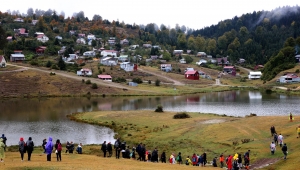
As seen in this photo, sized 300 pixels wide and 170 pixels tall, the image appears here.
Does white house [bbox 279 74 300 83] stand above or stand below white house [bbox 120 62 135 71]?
below

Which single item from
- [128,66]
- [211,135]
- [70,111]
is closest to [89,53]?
[128,66]

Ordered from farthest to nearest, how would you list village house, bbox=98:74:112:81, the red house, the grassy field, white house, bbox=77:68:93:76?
the red house < white house, bbox=77:68:93:76 < village house, bbox=98:74:112:81 < the grassy field

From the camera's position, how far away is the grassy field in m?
36.8

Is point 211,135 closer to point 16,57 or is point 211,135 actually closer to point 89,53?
point 16,57

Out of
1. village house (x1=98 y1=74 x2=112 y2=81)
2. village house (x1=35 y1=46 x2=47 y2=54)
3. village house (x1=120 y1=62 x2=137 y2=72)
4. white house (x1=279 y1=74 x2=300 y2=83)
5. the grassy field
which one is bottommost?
the grassy field

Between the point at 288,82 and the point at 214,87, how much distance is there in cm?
3052

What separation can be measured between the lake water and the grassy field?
5180 millimetres

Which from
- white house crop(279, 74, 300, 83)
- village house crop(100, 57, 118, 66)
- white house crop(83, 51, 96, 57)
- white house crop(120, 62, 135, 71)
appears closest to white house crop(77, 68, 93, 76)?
white house crop(120, 62, 135, 71)

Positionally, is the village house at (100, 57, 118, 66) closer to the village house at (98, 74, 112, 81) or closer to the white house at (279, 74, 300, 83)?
the village house at (98, 74, 112, 81)

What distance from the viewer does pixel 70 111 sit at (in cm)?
8425

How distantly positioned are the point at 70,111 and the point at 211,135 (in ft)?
154

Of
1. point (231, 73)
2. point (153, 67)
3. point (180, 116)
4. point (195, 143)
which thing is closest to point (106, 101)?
point (180, 116)

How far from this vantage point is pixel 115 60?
171750mm

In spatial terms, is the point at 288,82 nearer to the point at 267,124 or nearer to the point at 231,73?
the point at 231,73
